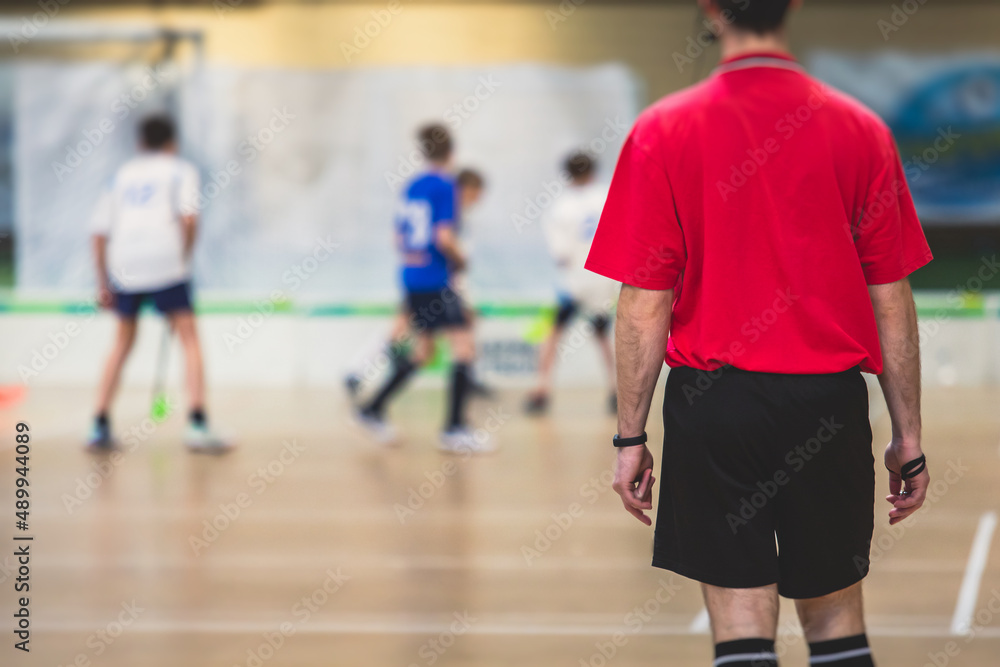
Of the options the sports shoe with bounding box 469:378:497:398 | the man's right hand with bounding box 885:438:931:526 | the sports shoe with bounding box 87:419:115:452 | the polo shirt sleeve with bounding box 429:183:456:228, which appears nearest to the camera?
the man's right hand with bounding box 885:438:931:526

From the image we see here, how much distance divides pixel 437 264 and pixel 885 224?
15.9ft

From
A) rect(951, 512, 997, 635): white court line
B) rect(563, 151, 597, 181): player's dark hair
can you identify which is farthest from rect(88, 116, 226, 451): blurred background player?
rect(951, 512, 997, 635): white court line

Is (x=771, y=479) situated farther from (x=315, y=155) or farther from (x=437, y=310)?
(x=315, y=155)

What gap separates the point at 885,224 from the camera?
87.6 inches

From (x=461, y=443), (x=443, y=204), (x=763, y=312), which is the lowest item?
(x=461, y=443)

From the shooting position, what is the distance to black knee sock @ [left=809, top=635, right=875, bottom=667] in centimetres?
220

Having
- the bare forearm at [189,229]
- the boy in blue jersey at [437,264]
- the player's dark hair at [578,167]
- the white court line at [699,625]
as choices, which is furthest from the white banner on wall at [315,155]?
the white court line at [699,625]

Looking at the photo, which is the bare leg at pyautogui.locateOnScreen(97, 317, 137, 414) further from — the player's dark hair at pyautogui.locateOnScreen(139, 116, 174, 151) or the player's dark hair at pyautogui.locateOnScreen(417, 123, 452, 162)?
the player's dark hair at pyautogui.locateOnScreen(417, 123, 452, 162)

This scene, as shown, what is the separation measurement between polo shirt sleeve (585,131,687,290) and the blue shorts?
5182 mm

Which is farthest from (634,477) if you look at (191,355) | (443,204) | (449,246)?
(191,355)

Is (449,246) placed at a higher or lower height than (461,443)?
higher

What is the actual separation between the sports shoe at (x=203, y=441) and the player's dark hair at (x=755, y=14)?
5.39m

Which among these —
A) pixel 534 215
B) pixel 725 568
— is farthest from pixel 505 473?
pixel 534 215

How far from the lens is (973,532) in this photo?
5.02m
